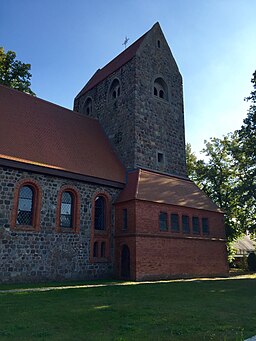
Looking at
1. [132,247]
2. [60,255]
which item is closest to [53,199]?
[60,255]

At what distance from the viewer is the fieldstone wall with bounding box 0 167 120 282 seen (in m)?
13.6

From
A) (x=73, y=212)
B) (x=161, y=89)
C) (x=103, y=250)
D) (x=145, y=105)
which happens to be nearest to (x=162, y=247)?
(x=103, y=250)

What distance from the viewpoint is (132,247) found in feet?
52.4

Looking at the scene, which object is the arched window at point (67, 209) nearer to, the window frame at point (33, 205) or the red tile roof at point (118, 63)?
the window frame at point (33, 205)

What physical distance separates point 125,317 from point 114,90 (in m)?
19.7

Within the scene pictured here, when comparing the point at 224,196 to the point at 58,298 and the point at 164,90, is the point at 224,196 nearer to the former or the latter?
the point at 164,90

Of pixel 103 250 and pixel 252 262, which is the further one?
pixel 252 262

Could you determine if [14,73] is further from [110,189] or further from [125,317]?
[125,317]

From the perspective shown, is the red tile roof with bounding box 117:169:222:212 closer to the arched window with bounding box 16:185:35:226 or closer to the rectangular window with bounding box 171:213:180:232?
the rectangular window with bounding box 171:213:180:232

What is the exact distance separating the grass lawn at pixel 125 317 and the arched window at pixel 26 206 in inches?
210

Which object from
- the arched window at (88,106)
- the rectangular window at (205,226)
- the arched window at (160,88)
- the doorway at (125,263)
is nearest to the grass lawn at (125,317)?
the doorway at (125,263)

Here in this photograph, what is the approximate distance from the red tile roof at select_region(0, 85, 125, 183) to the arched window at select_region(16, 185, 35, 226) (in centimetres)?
144

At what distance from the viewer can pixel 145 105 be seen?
21766mm

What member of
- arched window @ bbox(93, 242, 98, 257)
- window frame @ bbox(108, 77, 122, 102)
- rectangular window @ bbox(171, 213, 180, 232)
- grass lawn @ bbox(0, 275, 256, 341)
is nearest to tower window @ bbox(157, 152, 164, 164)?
rectangular window @ bbox(171, 213, 180, 232)
